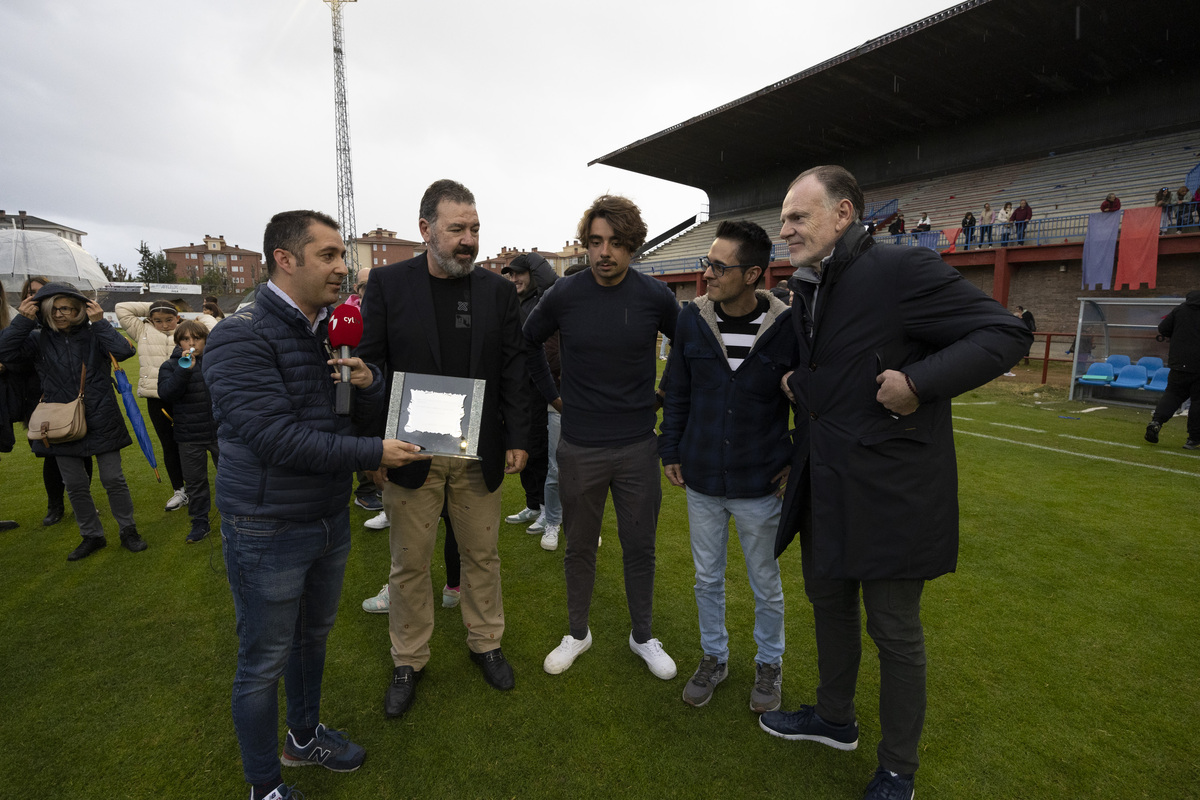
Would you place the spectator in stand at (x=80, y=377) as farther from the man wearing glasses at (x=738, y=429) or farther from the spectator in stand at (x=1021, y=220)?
the spectator in stand at (x=1021, y=220)

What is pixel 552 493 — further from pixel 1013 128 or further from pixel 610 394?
pixel 1013 128

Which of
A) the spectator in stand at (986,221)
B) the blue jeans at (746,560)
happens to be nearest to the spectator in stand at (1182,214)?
the spectator in stand at (986,221)

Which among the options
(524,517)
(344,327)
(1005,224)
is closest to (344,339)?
(344,327)

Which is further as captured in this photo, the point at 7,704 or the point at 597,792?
the point at 7,704

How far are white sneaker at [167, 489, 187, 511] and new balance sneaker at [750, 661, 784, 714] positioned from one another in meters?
5.40

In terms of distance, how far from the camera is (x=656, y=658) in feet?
9.57

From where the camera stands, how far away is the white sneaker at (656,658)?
2.86 metres

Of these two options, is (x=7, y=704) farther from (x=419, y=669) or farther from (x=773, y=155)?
(x=773, y=155)

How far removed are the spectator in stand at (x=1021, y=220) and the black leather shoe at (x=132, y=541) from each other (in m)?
22.6

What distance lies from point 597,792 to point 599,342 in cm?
181

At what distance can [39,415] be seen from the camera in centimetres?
408

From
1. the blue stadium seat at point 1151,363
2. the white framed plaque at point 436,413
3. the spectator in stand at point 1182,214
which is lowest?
the blue stadium seat at point 1151,363

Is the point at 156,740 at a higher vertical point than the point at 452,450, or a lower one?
lower

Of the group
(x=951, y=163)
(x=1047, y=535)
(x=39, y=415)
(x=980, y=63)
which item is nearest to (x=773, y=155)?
(x=951, y=163)
